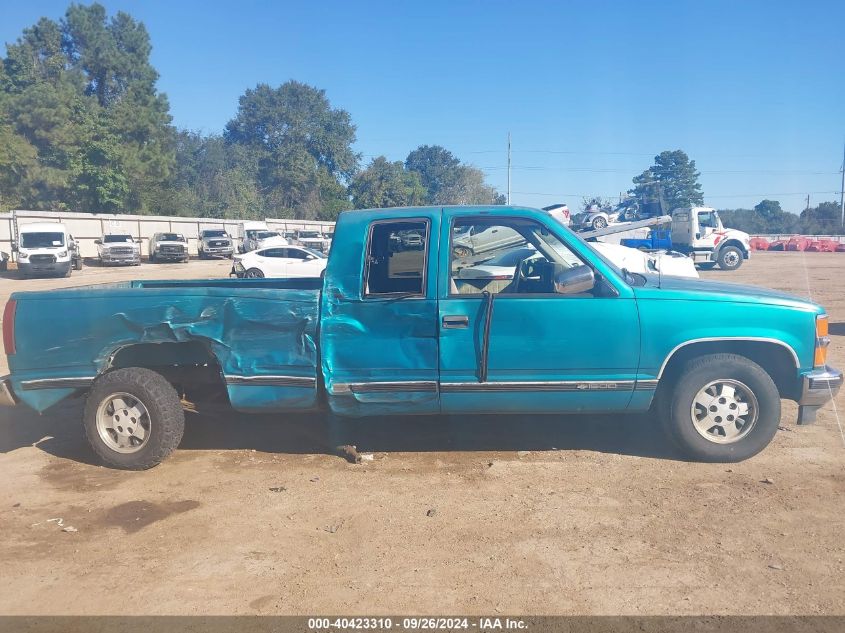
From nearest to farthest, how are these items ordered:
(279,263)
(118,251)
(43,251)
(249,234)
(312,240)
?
(279,263) → (43,251) → (118,251) → (312,240) → (249,234)

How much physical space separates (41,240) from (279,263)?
463 inches

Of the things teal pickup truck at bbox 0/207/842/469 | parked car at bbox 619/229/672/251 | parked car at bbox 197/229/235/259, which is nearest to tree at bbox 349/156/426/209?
parked car at bbox 197/229/235/259

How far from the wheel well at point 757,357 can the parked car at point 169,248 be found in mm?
37375

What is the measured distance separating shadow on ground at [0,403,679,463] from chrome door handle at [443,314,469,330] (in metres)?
1.25

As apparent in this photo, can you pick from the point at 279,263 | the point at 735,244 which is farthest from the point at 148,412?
the point at 735,244

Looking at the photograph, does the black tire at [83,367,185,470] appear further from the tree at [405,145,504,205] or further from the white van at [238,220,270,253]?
the white van at [238,220,270,253]

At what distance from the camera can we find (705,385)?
5.24 m

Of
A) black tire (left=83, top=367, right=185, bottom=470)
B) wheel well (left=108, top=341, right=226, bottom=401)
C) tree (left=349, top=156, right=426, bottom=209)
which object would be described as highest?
tree (left=349, top=156, right=426, bottom=209)

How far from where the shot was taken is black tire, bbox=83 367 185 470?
5.41 meters

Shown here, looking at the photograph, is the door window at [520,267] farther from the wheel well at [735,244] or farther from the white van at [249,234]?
the white van at [249,234]

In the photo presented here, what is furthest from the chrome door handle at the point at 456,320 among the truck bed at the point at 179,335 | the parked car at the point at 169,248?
the parked car at the point at 169,248

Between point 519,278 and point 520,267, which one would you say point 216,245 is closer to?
point 520,267

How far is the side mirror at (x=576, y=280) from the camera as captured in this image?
506 centimetres

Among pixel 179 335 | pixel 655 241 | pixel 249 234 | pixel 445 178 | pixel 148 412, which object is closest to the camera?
pixel 179 335
